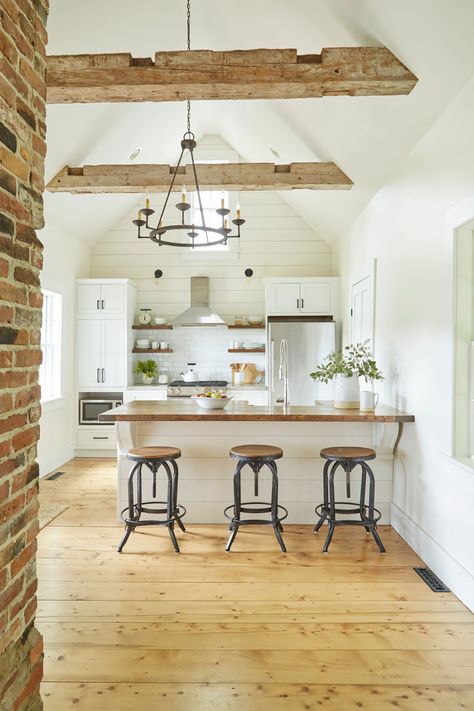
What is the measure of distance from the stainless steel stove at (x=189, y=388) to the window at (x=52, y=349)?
1.37m

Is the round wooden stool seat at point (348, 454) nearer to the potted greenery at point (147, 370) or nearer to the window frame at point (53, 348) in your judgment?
the window frame at point (53, 348)

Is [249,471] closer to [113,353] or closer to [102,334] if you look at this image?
[113,353]

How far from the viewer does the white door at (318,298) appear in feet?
20.9

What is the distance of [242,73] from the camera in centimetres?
302

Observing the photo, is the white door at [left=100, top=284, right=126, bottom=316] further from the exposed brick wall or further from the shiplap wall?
the exposed brick wall

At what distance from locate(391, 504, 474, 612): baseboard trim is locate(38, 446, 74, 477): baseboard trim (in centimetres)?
368

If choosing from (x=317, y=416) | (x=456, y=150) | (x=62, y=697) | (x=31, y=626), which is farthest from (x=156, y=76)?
(x=62, y=697)

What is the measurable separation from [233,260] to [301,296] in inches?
48.9

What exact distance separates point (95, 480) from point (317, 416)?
281 centimetres

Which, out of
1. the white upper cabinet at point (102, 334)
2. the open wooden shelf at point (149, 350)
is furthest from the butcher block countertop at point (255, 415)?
the open wooden shelf at point (149, 350)

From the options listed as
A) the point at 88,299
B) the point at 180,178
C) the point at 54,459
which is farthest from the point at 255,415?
the point at 88,299

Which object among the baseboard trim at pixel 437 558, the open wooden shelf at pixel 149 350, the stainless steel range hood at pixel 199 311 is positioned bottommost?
the baseboard trim at pixel 437 558

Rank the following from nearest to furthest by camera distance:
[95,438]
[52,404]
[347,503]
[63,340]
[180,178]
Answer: [347,503]
[180,178]
[52,404]
[63,340]
[95,438]

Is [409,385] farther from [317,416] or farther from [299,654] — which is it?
[299,654]
